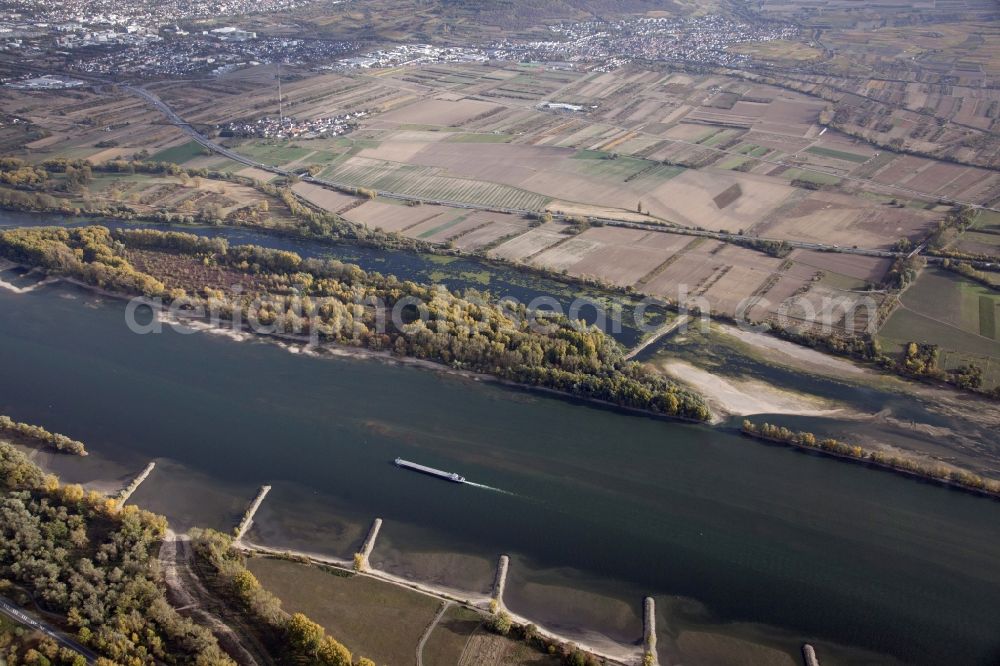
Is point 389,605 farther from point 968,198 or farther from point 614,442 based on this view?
point 968,198

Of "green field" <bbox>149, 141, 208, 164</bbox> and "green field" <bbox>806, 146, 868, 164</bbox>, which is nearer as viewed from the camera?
"green field" <bbox>806, 146, 868, 164</bbox>

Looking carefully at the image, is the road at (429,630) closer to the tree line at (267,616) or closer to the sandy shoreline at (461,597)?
the sandy shoreline at (461,597)

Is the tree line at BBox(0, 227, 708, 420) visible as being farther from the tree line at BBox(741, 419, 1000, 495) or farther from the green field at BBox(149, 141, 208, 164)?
the green field at BBox(149, 141, 208, 164)

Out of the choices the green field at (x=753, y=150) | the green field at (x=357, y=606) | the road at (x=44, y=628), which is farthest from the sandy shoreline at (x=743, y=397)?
the green field at (x=753, y=150)

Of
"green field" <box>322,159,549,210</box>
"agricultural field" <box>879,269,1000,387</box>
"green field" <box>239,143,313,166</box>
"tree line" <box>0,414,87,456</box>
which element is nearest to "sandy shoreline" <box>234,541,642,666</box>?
"tree line" <box>0,414,87,456</box>

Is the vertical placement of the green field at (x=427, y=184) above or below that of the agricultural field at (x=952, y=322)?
above

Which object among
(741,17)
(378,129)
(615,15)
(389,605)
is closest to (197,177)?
(378,129)

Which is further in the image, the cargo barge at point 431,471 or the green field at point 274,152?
the green field at point 274,152
